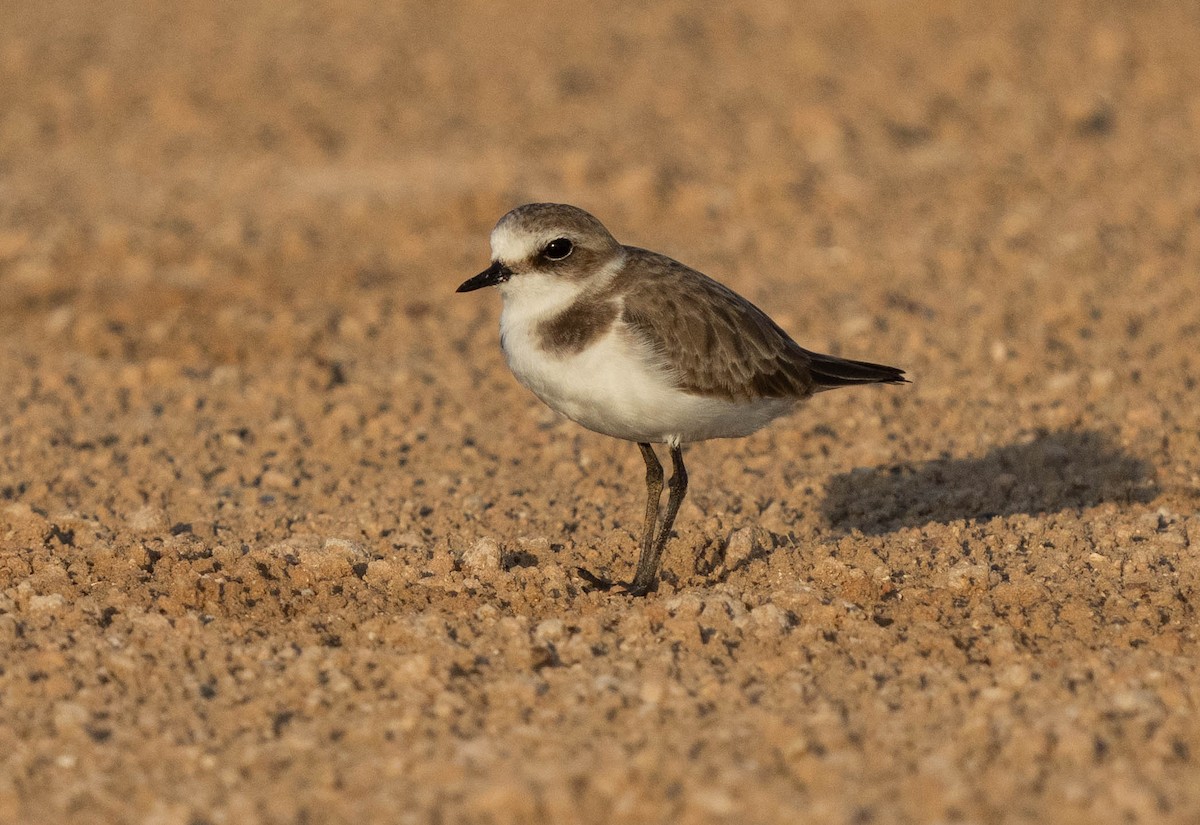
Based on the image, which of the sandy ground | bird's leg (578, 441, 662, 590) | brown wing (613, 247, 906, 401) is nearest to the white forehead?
brown wing (613, 247, 906, 401)

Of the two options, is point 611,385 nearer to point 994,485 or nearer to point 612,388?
point 612,388

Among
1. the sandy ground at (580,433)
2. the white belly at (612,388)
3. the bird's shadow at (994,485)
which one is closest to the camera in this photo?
the sandy ground at (580,433)

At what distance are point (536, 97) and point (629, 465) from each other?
6776mm

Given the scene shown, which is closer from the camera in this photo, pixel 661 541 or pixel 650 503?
pixel 661 541

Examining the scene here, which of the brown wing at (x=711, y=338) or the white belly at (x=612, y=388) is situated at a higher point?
the brown wing at (x=711, y=338)

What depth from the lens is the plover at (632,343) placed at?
5.52 meters

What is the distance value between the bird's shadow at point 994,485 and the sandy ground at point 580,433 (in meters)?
0.03

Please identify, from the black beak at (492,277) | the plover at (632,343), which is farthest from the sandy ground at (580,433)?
the black beak at (492,277)

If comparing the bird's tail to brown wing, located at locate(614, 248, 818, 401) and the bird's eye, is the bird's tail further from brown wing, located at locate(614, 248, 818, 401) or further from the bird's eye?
the bird's eye

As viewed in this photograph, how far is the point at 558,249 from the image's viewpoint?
227 inches

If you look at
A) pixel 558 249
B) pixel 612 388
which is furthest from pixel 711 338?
pixel 558 249

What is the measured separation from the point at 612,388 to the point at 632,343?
20 centimetres

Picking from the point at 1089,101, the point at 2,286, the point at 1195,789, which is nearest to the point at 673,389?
the point at 1195,789

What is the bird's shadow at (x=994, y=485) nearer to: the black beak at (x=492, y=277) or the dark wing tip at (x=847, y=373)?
the dark wing tip at (x=847, y=373)
